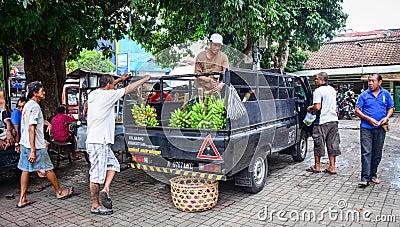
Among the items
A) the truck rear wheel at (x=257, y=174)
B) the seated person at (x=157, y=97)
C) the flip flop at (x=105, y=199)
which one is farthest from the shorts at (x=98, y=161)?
the truck rear wheel at (x=257, y=174)

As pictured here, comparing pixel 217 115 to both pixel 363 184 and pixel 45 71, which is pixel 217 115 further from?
pixel 45 71

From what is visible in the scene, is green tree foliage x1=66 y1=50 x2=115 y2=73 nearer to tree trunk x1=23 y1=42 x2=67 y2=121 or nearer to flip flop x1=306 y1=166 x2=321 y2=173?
tree trunk x1=23 y1=42 x2=67 y2=121

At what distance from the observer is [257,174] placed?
521cm

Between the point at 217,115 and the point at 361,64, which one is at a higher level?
the point at 361,64

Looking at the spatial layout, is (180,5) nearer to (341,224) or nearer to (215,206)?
(215,206)

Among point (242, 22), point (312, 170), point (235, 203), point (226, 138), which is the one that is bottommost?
point (235, 203)

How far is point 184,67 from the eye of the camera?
988 centimetres

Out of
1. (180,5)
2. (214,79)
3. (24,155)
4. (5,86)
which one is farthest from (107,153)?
(5,86)

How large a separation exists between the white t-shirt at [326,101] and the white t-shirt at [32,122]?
469 cm

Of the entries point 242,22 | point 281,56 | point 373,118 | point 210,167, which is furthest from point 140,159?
point 281,56

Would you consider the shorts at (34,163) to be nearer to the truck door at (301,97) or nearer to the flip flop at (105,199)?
the flip flop at (105,199)

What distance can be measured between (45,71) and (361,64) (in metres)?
18.0

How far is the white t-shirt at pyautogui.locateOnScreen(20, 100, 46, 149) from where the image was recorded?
463cm

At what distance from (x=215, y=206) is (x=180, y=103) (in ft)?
5.76
